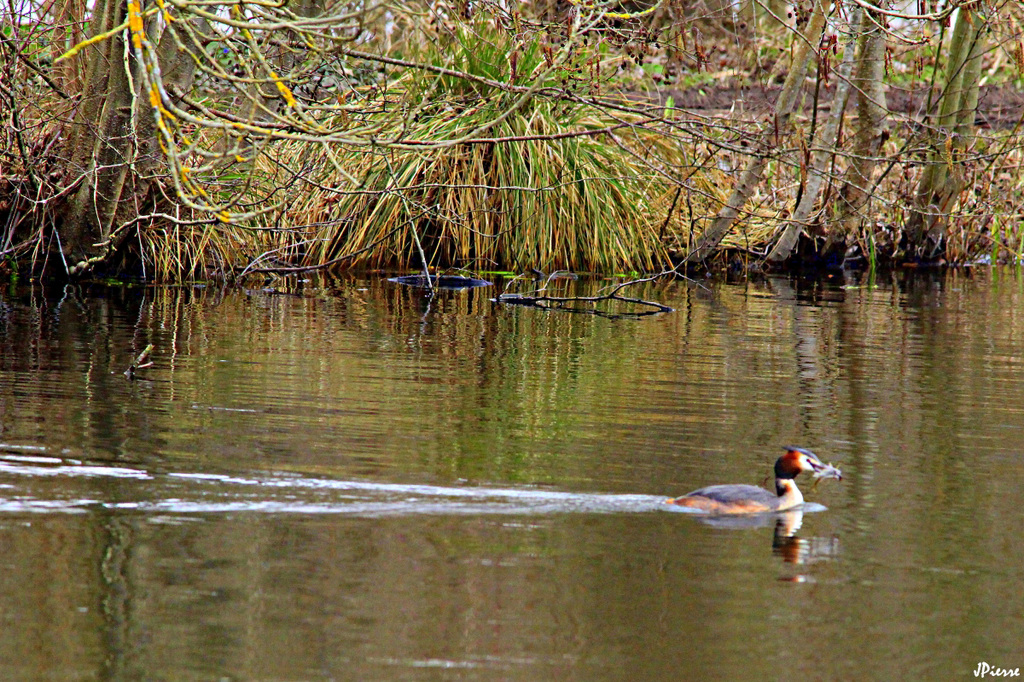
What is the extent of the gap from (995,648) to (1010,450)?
3102 mm

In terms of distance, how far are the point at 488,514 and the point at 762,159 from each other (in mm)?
10680

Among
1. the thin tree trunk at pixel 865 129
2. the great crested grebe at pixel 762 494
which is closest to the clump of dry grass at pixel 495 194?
the thin tree trunk at pixel 865 129

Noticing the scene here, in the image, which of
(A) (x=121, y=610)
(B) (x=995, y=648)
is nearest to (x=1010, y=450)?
(B) (x=995, y=648)

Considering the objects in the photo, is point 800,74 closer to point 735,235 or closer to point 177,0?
point 735,235

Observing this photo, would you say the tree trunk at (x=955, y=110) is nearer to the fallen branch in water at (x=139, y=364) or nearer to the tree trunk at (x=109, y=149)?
the tree trunk at (x=109, y=149)

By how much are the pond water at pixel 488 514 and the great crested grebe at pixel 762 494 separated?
0.29ft

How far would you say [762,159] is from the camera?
51.3 ft

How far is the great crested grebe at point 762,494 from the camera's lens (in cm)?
583

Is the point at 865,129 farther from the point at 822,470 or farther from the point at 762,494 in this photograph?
the point at 762,494

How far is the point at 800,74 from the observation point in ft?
54.1

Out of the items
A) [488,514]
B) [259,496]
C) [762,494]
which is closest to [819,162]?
[762,494]

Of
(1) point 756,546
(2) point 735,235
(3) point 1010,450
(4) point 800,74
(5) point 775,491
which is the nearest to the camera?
(1) point 756,546

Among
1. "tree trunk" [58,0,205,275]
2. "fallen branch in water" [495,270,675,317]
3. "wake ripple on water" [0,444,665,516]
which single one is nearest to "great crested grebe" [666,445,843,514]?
"wake ripple on water" [0,444,665,516]

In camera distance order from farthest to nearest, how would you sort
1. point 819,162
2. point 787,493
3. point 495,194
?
point 495,194 → point 819,162 → point 787,493
